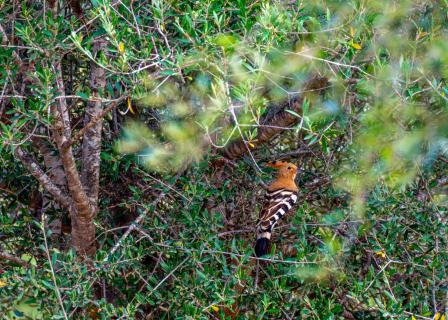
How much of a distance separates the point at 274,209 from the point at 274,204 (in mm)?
54

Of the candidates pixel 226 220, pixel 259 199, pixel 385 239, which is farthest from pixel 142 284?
pixel 385 239

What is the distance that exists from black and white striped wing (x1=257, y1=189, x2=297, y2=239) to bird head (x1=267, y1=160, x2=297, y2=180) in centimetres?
15

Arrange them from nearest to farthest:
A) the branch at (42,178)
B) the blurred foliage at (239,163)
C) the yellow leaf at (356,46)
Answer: the blurred foliage at (239,163)
the yellow leaf at (356,46)
the branch at (42,178)

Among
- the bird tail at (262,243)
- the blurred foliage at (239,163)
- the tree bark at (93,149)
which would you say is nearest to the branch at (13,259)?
the blurred foliage at (239,163)

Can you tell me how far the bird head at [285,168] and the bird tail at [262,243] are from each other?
0.41 meters

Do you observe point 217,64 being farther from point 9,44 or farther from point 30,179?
point 30,179

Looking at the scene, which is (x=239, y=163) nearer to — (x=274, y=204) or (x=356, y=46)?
(x=274, y=204)

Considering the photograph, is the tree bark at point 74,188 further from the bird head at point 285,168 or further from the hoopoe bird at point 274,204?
the bird head at point 285,168

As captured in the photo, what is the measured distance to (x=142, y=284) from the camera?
516cm

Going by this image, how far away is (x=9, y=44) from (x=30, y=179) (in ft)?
4.17

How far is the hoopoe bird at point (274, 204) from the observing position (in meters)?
5.05

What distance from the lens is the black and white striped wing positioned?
5.11 metres

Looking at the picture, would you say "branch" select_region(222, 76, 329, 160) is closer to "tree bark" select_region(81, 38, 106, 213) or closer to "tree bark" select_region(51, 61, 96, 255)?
"tree bark" select_region(81, 38, 106, 213)

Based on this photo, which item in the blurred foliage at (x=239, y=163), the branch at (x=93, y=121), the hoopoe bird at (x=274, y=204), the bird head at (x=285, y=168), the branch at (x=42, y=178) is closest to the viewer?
the blurred foliage at (x=239, y=163)
